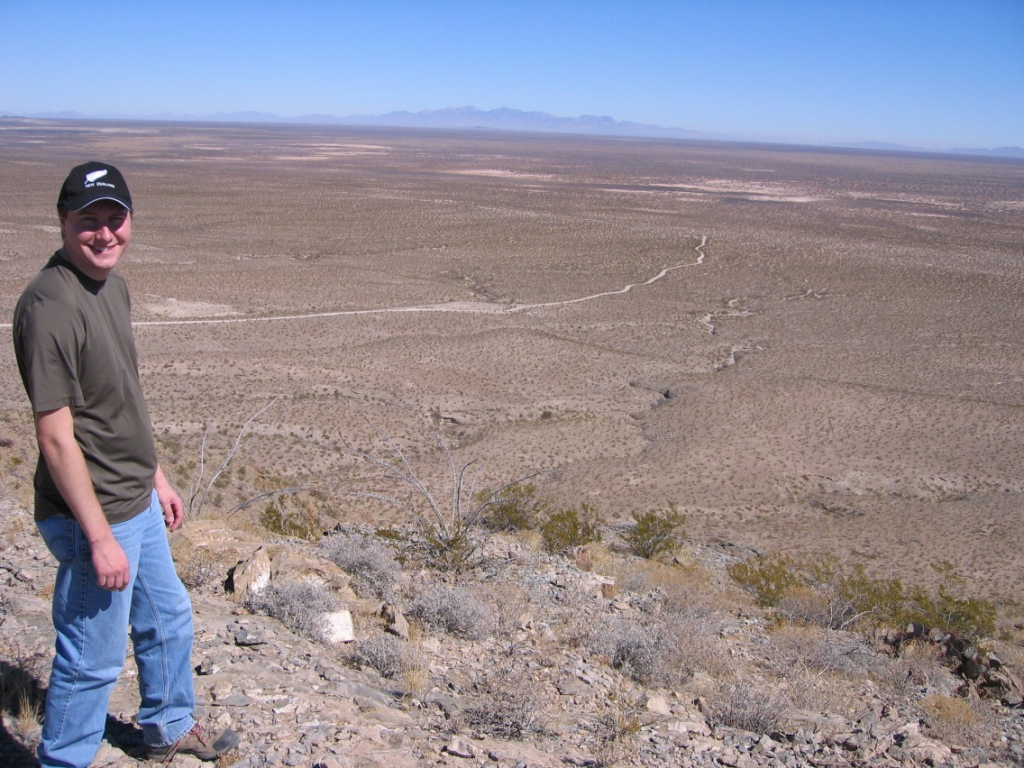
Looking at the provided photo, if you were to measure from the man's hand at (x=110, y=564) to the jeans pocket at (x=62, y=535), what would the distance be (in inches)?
4.4

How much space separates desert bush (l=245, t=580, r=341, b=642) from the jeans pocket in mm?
2282

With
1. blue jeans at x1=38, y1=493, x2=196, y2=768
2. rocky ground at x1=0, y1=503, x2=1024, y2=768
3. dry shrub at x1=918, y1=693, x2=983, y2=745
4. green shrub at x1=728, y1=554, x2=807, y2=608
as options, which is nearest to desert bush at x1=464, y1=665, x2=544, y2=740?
rocky ground at x1=0, y1=503, x2=1024, y2=768

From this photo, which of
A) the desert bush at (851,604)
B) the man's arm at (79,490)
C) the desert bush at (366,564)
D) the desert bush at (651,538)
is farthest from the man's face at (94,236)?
the desert bush at (651,538)

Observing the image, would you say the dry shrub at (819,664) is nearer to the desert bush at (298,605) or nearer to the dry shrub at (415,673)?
the dry shrub at (415,673)

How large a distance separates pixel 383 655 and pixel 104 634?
204 cm

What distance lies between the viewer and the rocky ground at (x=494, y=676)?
11.9 ft

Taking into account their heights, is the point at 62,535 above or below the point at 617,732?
above

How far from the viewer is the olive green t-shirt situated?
2.37 metres

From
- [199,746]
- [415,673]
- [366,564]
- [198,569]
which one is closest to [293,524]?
[366,564]

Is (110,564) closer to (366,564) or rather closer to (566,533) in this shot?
(366,564)

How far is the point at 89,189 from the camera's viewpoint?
8.21 ft

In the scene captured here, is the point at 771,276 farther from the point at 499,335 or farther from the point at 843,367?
the point at 499,335

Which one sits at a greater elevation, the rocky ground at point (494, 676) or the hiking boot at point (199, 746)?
the hiking boot at point (199, 746)

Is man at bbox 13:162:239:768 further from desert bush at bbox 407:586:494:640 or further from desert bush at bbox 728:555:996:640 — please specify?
desert bush at bbox 728:555:996:640
